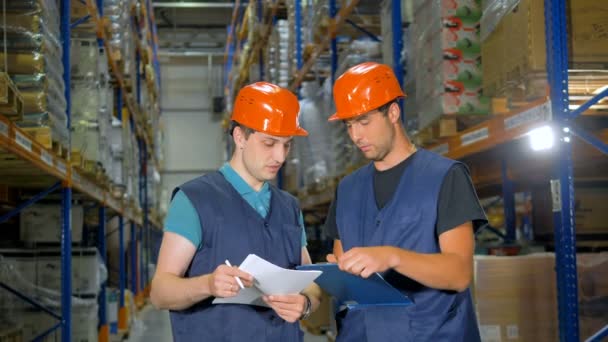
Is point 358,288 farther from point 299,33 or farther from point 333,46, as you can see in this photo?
point 299,33

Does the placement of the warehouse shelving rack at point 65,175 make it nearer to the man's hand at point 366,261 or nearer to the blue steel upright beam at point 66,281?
the blue steel upright beam at point 66,281

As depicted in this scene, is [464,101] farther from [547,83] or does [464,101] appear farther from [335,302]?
[335,302]

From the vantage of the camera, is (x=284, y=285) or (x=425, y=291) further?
(x=425, y=291)

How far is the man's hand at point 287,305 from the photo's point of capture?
231 cm

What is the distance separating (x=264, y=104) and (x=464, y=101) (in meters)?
2.14

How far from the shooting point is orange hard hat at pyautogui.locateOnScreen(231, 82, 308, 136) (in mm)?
2557

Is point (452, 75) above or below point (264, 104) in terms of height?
above

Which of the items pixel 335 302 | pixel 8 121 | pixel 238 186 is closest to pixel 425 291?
pixel 335 302

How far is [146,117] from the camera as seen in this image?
1399cm

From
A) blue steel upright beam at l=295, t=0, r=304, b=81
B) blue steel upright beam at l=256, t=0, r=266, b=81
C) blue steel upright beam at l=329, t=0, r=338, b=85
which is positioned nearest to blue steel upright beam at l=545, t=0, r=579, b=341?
blue steel upright beam at l=329, t=0, r=338, b=85

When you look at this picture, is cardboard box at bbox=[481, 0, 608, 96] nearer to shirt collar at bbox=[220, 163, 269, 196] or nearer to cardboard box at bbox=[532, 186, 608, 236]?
shirt collar at bbox=[220, 163, 269, 196]

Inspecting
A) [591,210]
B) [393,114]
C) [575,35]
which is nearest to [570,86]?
[575,35]

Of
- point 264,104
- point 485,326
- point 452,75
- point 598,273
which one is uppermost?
point 452,75

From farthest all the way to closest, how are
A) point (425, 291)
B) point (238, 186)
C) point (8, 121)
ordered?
point (8, 121)
point (238, 186)
point (425, 291)
